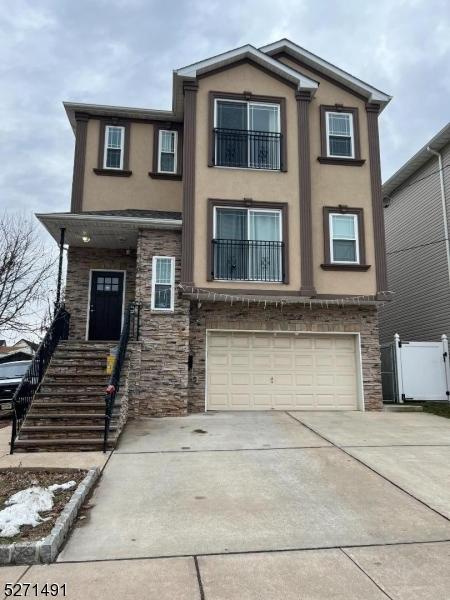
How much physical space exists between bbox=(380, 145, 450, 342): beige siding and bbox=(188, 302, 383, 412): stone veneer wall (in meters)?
3.61

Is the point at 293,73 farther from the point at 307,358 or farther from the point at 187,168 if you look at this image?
the point at 307,358

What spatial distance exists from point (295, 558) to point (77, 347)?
7654 mm

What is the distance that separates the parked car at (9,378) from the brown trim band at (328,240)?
30.8ft

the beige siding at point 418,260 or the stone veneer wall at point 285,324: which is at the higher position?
the beige siding at point 418,260

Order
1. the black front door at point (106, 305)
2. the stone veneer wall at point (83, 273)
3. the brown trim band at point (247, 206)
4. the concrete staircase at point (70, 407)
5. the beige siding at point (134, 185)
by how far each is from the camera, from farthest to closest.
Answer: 1. the beige siding at point (134, 185)
2. the black front door at point (106, 305)
3. the stone veneer wall at point (83, 273)
4. the brown trim band at point (247, 206)
5. the concrete staircase at point (70, 407)

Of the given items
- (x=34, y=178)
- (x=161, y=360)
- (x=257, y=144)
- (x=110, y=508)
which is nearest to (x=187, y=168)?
(x=257, y=144)

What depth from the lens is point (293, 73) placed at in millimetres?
11891

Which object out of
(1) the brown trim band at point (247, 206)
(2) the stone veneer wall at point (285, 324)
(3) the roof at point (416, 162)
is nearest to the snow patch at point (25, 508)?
(2) the stone veneer wall at point (285, 324)

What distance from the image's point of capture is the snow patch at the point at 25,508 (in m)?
4.04

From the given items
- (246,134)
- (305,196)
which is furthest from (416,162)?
(246,134)

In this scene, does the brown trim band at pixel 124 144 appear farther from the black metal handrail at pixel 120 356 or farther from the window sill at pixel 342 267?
the window sill at pixel 342 267

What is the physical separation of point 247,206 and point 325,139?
313 cm

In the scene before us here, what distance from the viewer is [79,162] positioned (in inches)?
484

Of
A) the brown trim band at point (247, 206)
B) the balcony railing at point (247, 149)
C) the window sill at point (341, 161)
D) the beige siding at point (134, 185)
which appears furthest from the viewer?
the beige siding at point (134, 185)
